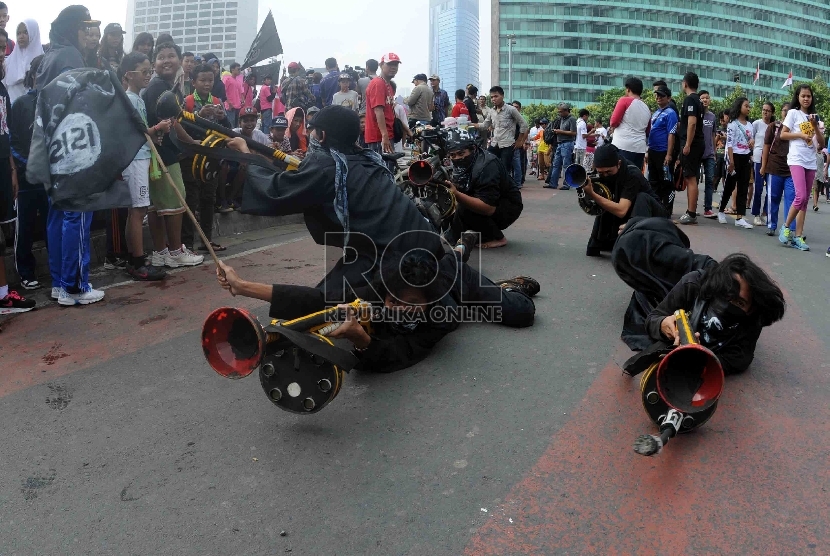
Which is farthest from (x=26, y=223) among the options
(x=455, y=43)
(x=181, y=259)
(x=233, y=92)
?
(x=455, y=43)

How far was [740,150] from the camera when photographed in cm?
1002

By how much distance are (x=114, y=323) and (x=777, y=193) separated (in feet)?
25.4

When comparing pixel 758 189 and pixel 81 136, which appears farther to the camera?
pixel 758 189

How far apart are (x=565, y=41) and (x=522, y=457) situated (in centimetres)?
11522

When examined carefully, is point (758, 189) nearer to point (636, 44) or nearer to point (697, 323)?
point (697, 323)

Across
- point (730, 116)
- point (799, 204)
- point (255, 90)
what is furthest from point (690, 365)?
point (255, 90)

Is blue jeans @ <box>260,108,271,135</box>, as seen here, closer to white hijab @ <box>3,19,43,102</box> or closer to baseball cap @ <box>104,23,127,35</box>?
baseball cap @ <box>104,23,127,35</box>

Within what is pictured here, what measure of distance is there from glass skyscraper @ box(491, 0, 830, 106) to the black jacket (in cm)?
10466

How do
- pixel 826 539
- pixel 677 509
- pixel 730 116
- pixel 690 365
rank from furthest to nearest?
pixel 730 116
pixel 690 365
pixel 677 509
pixel 826 539

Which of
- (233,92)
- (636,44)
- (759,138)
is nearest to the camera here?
(759,138)

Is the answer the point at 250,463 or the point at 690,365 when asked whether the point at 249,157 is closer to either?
the point at 250,463

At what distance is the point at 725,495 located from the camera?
9.35ft

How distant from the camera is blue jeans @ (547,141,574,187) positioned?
1520 cm

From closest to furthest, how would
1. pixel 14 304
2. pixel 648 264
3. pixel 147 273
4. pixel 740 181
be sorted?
1. pixel 648 264
2. pixel 14 304
3. pixel 147 273
4. pixel 740 181
